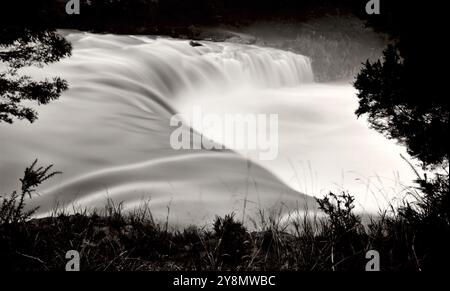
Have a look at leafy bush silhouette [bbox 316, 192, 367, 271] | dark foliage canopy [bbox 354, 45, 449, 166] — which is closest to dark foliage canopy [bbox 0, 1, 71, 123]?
dark foliage canopy [bbox 354, 45, 449, 166]

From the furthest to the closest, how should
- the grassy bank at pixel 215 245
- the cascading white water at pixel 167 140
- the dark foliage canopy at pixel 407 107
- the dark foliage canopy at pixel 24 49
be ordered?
the cascading white water at pixel 167 140
the dark foliage canopy at pixel 24 49
the dark foliage canopy at pixel 407 107
the grassy bank at pixel 215 245

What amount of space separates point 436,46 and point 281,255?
6.91 ft

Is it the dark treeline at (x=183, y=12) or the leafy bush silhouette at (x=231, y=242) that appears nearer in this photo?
the leafy bush silhouette at (x=231, y=242)

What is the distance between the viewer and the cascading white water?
3.91 metres

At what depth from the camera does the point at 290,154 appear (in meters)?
7.36

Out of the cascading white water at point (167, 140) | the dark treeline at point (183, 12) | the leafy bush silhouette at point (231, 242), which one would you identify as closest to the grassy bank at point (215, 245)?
the leafy bush silhouette at point (231, 242)

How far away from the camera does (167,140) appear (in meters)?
5.09

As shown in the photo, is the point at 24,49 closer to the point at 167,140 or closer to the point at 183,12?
the point at 167,140

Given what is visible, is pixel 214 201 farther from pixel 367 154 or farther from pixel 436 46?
pixel 367 154

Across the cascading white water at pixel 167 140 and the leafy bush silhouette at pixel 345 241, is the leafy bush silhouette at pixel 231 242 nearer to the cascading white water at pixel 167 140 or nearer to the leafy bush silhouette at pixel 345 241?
the leafy bush silhouette at pixel 345 241

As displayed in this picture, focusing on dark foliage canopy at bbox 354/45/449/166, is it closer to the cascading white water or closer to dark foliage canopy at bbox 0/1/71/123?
the cascading white water

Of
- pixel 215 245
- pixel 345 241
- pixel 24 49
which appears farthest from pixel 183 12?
pixel 345 241

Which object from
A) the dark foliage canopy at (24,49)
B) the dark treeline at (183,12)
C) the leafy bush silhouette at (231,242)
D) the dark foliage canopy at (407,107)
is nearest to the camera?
the leafy bush silhouette at (231,242)

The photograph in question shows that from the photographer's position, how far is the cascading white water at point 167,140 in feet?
12.8
